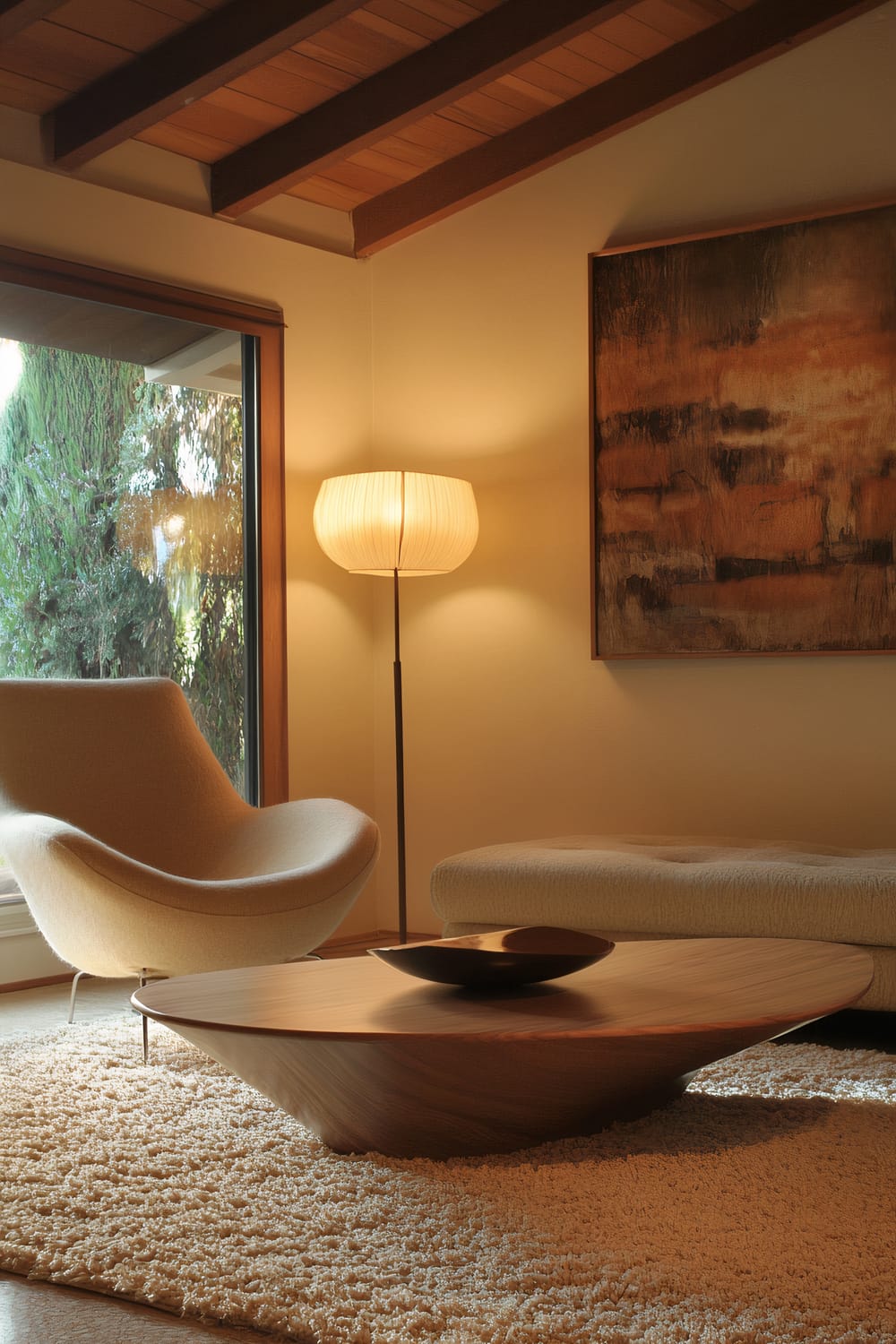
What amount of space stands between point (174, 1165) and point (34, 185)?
9.27 feet

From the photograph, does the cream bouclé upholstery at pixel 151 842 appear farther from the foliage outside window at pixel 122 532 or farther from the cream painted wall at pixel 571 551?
the cream painted wall at pixel 571 551

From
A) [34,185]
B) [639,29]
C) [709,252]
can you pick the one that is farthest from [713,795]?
[34,185]

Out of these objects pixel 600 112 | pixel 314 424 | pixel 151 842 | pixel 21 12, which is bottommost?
pixel 151 842

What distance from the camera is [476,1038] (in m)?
1.82

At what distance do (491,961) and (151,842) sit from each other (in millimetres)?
1658

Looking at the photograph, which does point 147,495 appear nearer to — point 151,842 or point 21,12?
point 151,842

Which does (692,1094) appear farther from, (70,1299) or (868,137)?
(868,137)

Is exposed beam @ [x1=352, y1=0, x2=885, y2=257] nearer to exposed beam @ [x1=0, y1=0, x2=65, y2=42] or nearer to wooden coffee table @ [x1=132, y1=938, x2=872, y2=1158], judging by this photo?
exposed beam @ [x1=0, y1=0, x2=65, y2=42]

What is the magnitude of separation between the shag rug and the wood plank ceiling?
2597 mm

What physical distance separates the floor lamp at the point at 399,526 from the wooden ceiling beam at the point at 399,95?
961 mm

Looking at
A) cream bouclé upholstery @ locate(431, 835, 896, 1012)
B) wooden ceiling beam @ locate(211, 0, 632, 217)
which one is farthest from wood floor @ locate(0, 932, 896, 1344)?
wooden ceiling beam @ locate(211, 0, 632, 217)

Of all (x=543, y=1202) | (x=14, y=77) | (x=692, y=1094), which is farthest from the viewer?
(x=14, y=77)

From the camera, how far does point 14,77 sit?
3.59 metres

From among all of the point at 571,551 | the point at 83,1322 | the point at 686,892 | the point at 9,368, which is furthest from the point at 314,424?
the point at 83,1322
